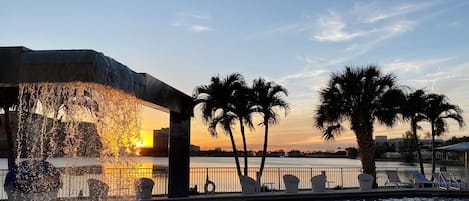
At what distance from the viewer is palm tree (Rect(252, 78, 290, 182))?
21.8 metres

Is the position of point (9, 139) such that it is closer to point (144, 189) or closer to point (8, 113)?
point (8, 113)

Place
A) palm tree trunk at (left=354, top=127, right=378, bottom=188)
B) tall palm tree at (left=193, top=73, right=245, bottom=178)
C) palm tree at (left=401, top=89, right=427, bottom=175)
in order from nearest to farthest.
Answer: tall palm tree at (left=193, top=73, right=245, bottom=178)
palm tree trunk at (left=354, top=127, right=378, bottom=188)
palm tree at (left=401, top=89, right=427, bottom=175)

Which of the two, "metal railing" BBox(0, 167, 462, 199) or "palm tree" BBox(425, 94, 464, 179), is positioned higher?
"palm tree" BBox(425, 94, 464, 179)

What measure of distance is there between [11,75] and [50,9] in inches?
247

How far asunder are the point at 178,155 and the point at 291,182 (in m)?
4.28

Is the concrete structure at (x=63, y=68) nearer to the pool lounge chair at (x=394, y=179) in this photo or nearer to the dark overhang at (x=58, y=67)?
the dark overhang at (x=58, y=67)

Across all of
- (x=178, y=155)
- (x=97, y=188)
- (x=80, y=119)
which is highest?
(x=80, y=119)

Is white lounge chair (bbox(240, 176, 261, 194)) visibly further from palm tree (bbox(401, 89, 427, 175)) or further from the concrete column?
palm tree (bbox(401, 89, 427, 175))

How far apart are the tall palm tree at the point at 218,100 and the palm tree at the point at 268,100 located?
3.17 feet

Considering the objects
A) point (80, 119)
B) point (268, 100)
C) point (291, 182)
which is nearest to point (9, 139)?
point (80, 119)

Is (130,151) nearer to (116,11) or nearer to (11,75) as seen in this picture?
(11,75)

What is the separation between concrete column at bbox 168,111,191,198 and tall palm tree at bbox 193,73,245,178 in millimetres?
4927

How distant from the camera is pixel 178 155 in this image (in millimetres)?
15766

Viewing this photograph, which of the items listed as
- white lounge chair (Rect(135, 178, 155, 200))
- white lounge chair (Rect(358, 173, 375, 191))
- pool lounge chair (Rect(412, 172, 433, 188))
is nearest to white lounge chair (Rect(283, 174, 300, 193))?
white lounge chair (Rect(358, 173, 375, 191))
